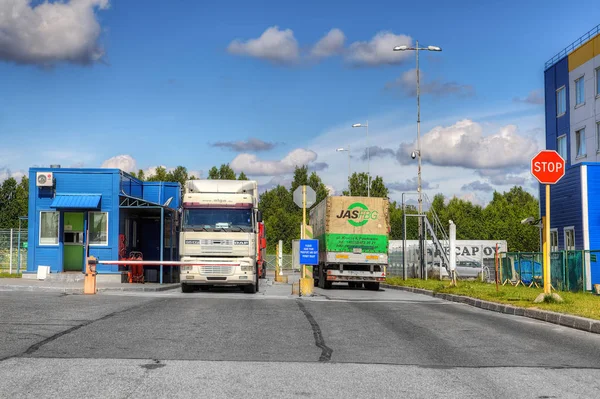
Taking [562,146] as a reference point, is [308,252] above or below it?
below

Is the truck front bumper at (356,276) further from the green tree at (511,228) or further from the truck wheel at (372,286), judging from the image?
the green tree at (511,228)

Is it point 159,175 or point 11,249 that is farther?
point 159,175

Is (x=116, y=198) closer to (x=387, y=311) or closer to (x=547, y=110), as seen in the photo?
(x=387, y=311)

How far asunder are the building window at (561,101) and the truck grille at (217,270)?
2779 centimetres

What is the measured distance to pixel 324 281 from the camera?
94.9 ft

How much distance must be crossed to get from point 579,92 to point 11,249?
102ft

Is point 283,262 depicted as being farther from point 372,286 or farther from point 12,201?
point 372,286

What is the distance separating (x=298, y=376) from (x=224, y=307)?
27.4 feet

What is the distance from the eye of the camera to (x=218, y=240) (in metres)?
22.2

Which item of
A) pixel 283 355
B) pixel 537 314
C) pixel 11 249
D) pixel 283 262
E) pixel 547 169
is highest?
pixel 547 169

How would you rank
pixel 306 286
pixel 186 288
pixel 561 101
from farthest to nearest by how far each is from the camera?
pixel 561 101
pixel 186 288
pixel 306 286

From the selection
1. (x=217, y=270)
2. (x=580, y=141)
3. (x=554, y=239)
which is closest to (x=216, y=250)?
(x=217, y=270)

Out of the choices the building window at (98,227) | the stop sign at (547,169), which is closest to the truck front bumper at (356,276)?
the building window at (98,227)

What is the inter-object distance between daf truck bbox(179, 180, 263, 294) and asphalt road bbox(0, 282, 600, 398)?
783cm
